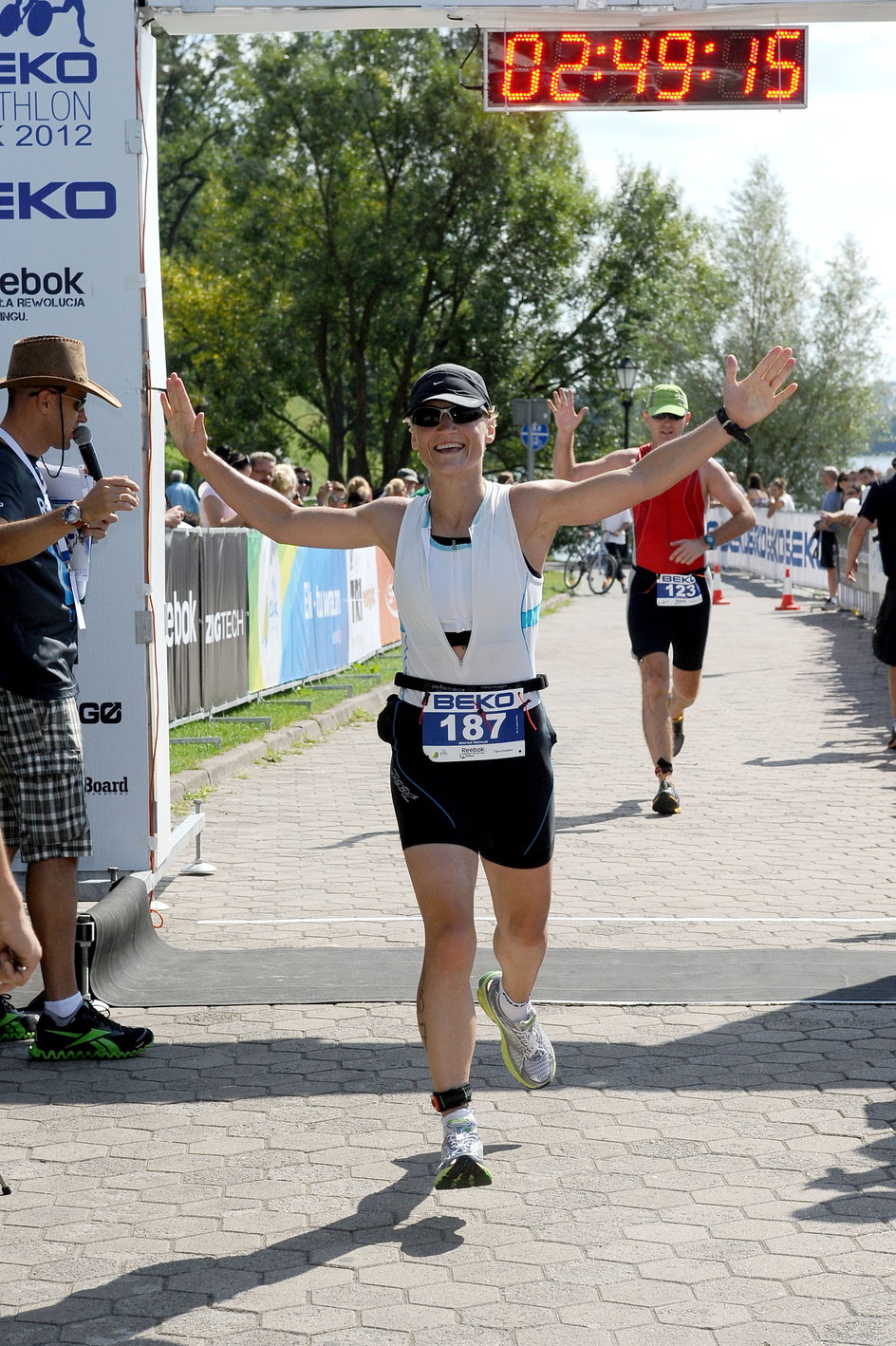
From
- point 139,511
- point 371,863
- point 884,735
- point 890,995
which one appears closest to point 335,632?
point 884,735

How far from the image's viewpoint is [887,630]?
A: 12.4m

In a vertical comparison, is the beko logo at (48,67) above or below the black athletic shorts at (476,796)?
above

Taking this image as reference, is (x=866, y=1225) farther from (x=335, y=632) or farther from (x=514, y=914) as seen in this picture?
(x=335, y=632)

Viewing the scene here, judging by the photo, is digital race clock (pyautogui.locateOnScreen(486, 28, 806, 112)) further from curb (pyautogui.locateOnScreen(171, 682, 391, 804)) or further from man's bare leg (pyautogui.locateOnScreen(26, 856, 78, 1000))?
curb (pyautogui.locateOnScreen(171, 682, 391, 804))

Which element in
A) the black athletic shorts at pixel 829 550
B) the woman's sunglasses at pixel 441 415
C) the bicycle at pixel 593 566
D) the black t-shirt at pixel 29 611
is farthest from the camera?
the bicycle at pixel 593 566

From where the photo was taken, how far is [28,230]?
23.5 ft

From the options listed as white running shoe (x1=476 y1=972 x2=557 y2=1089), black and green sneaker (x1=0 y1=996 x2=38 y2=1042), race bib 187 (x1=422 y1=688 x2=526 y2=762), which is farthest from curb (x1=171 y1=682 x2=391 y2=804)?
race bib 187 (x1=422 y1=688 x2=526 y2=762)

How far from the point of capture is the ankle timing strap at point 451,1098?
14.3ft

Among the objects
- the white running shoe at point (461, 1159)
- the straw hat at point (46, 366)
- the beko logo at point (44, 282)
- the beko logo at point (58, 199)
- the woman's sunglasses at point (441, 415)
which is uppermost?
the beko logo at point (58, 199)

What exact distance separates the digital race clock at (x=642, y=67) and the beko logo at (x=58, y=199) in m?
1.67

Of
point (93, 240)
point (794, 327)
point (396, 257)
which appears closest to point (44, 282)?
point (93, 240)

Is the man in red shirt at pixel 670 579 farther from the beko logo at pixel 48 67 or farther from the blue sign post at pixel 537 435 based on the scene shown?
the blue sign post at pixel 537 435

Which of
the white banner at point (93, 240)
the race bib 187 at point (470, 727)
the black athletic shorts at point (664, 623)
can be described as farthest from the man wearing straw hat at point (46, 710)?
the black athletic shorts at point (664, 623)

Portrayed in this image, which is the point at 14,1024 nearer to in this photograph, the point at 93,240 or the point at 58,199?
the point at 93,240
